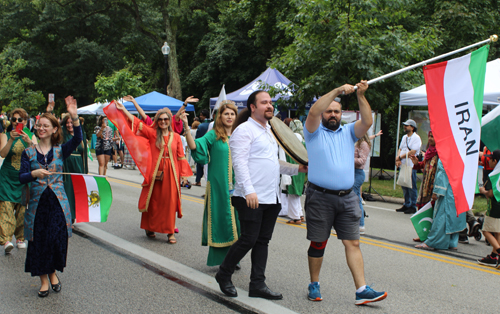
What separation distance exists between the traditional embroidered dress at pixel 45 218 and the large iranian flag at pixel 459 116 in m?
3.55

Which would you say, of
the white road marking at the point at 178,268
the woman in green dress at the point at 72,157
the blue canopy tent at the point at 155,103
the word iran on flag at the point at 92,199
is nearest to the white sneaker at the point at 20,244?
the white road marking at the point at 178,268

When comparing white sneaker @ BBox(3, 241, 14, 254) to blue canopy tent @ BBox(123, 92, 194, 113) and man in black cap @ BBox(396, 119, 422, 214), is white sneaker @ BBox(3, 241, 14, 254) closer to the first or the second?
man in black cap @ BBox(396, 119, 422, 214)

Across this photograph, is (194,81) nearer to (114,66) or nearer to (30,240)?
(114,66)

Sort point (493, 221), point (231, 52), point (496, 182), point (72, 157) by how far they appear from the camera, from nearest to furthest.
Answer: point (496, 182), point (493, 221), point (72, 157), point (231, 52)

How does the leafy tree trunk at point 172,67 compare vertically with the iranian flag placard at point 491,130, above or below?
above

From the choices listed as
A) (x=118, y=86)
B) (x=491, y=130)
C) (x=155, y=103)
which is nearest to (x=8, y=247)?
(x=491, y=130)

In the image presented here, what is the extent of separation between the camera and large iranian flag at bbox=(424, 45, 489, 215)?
178 inches

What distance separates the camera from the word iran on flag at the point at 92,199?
511 centimetres

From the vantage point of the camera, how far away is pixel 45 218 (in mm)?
4598

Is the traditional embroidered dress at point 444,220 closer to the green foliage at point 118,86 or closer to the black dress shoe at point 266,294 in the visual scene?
the black dress shoe at point 266,294

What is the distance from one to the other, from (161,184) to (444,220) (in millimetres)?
4030

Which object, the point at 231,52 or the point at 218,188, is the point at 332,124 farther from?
the point at 231,52

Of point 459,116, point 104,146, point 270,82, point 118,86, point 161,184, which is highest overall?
point 118,86

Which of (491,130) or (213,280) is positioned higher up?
(491,130)
